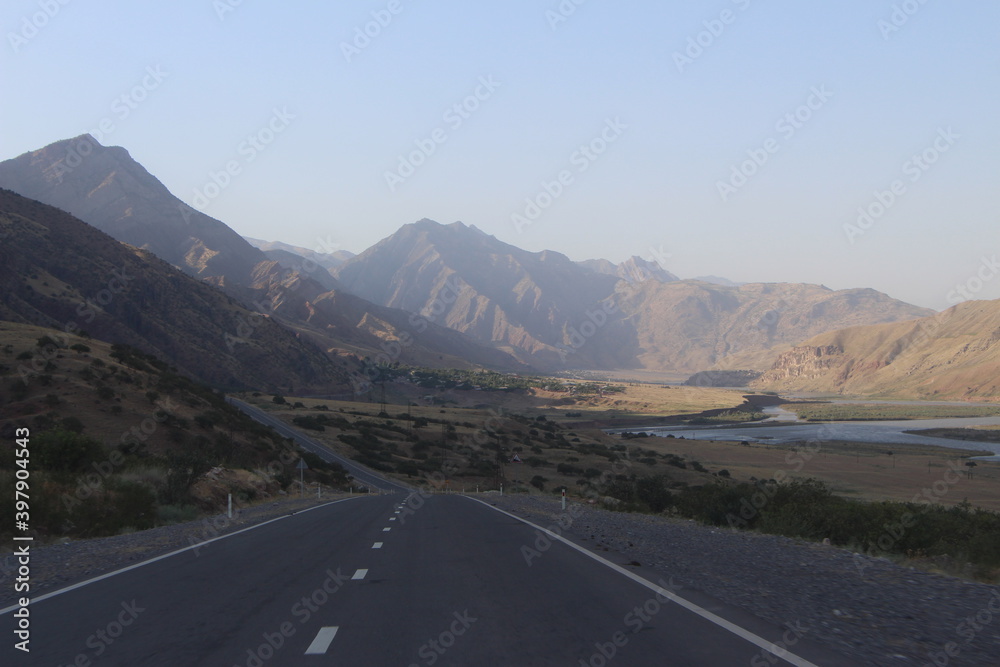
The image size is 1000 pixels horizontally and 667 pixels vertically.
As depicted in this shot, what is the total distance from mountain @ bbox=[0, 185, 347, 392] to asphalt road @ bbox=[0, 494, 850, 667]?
6798 centimetres

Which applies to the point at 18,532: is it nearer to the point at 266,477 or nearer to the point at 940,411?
the point at 266,477

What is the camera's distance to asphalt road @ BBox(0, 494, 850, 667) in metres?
6.23

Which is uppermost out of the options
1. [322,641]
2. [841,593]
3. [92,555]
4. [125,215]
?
[125,215]

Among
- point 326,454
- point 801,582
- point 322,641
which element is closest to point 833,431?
point 326,454

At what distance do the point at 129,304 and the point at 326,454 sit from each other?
135 ft

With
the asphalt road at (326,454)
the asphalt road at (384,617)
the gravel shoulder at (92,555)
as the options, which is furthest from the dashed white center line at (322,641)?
the asphalt road at (326,454)

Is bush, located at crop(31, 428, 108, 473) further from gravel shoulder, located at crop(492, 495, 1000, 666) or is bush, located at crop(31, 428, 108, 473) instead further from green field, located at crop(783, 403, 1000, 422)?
green field, located at crop(783, 403, 1000, 422)

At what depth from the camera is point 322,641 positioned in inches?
262

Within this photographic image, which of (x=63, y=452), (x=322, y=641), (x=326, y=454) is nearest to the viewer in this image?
(x=322, y=641)

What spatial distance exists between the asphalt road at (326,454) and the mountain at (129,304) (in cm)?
1686

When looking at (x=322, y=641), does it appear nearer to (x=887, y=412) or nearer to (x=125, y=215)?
(x=887, y=412)

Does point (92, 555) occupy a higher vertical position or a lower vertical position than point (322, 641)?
lower

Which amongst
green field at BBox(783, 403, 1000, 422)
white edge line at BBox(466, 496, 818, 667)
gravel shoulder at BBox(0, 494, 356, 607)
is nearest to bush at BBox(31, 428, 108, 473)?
gravel shoulder at BBox(0, 494, 356, 607)

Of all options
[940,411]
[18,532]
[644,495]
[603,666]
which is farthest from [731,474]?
[940,411]
